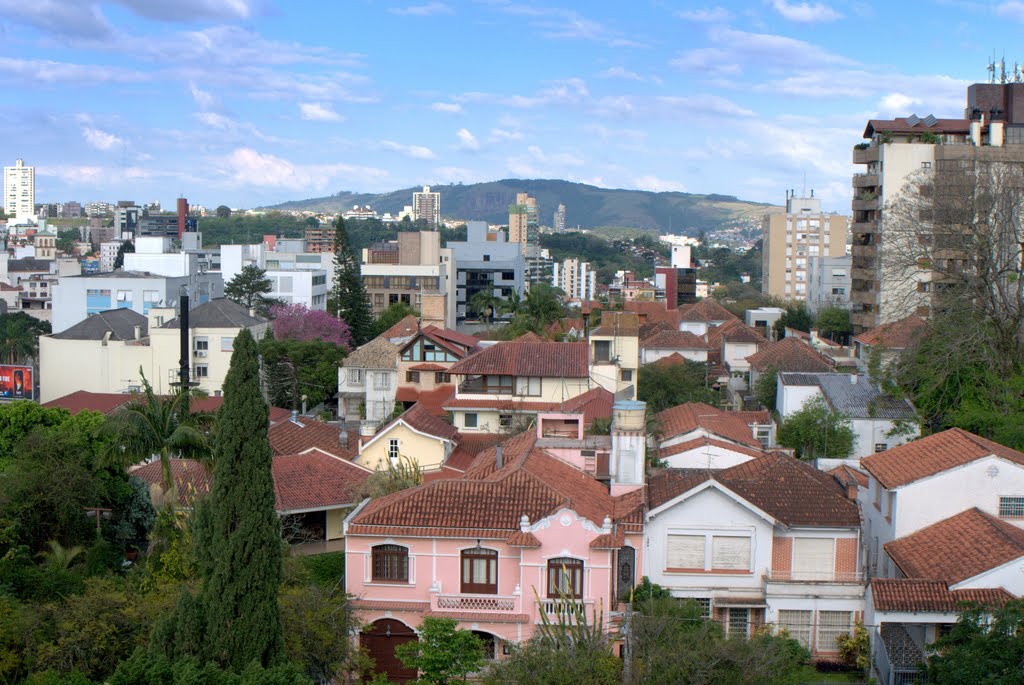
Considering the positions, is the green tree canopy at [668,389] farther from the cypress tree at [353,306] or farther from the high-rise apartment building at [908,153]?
the cypress tree at [353,306]

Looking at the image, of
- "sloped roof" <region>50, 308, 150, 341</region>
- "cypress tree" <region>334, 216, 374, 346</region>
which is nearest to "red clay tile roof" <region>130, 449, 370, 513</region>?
"sloped roof" <region>50, 308, 150, 341</region>

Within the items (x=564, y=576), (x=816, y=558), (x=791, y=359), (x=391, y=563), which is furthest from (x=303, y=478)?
(x=791, y=359)

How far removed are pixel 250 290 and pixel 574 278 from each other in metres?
93.5

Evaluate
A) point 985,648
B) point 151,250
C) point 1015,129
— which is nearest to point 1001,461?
point 985,648

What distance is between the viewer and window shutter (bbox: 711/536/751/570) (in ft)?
79.2

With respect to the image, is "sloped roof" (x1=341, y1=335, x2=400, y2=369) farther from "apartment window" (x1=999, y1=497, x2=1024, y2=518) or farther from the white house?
"apartment window" (x1=999, y1=497, x2=1024, y2=518)

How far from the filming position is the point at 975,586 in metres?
22.4

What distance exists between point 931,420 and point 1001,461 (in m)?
14.0

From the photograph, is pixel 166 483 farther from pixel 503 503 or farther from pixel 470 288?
pixel 470 288

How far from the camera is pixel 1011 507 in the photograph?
2538cm

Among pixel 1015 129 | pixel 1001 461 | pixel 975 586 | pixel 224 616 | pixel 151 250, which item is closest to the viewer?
pixel 224 616

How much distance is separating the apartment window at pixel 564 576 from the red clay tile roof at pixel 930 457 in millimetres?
7942

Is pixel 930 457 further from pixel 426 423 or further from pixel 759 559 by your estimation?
pixel 426 423

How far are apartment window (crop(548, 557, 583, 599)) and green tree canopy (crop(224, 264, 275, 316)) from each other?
2331 inches
